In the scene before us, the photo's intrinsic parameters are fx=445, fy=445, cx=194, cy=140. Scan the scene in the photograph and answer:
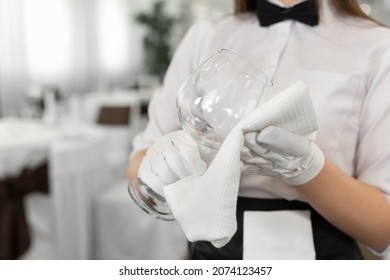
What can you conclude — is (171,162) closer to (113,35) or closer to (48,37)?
(48,37)

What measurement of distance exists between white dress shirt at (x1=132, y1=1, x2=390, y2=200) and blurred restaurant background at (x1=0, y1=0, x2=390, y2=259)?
0.13 m

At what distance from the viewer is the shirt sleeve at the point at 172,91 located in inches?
32.6

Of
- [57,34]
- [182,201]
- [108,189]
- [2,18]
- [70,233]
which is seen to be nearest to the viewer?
[182,201]

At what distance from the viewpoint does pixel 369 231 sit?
0.70m

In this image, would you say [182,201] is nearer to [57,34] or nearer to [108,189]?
[108,189]

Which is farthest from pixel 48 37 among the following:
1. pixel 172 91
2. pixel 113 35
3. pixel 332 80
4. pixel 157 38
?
pixel 332 80

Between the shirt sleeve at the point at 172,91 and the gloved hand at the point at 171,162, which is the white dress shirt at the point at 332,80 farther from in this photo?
the gloved hand at the point at 171,162

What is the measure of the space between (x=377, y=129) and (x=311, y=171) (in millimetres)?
180

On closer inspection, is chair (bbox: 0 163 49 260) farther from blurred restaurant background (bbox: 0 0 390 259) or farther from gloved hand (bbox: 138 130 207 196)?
gloved hand (bbox: 138 130 207 196)

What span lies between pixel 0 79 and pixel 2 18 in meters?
0.65

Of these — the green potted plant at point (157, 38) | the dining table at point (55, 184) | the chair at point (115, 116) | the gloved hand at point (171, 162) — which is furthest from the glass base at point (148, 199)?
the green potted plant at point (157, 38)

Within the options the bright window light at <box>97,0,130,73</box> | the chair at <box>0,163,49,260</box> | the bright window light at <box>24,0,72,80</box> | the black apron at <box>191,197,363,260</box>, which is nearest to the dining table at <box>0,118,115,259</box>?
the chair at <box>0,163,49,260</box>

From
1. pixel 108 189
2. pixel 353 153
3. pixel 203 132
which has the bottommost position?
pixel 108 189
